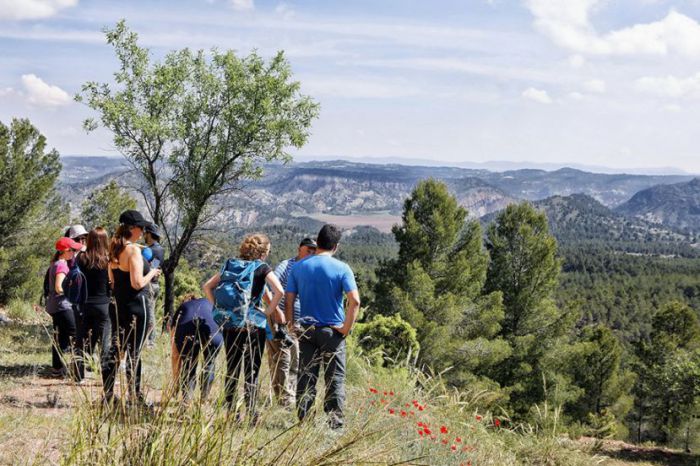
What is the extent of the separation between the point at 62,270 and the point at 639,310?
102068 millimetres

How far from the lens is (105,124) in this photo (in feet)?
42.8

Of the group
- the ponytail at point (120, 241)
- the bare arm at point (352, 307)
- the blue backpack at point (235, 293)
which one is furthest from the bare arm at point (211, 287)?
the bare arm at point (352, 307)

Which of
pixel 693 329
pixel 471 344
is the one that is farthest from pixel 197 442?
pixel 693 329

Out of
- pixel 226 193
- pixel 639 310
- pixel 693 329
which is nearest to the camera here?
pixel 226 193

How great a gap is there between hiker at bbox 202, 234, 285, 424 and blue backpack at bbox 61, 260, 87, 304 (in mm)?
1883

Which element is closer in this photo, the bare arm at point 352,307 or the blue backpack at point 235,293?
the blue backpack at point 235,293

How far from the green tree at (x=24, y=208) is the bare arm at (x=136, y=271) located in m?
19.1

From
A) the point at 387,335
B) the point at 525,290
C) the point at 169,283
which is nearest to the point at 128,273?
the point at 387,335

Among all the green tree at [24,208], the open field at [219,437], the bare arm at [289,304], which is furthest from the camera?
the green tree at [24,208]

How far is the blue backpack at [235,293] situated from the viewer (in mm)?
4469

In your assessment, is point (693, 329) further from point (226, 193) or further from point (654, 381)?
point (226, 193)

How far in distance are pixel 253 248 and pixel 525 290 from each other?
2458cm

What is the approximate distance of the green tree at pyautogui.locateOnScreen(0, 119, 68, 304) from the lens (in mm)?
20641

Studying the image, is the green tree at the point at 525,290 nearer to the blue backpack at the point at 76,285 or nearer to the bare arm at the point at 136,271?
the blue backpack at the point at 76,285
